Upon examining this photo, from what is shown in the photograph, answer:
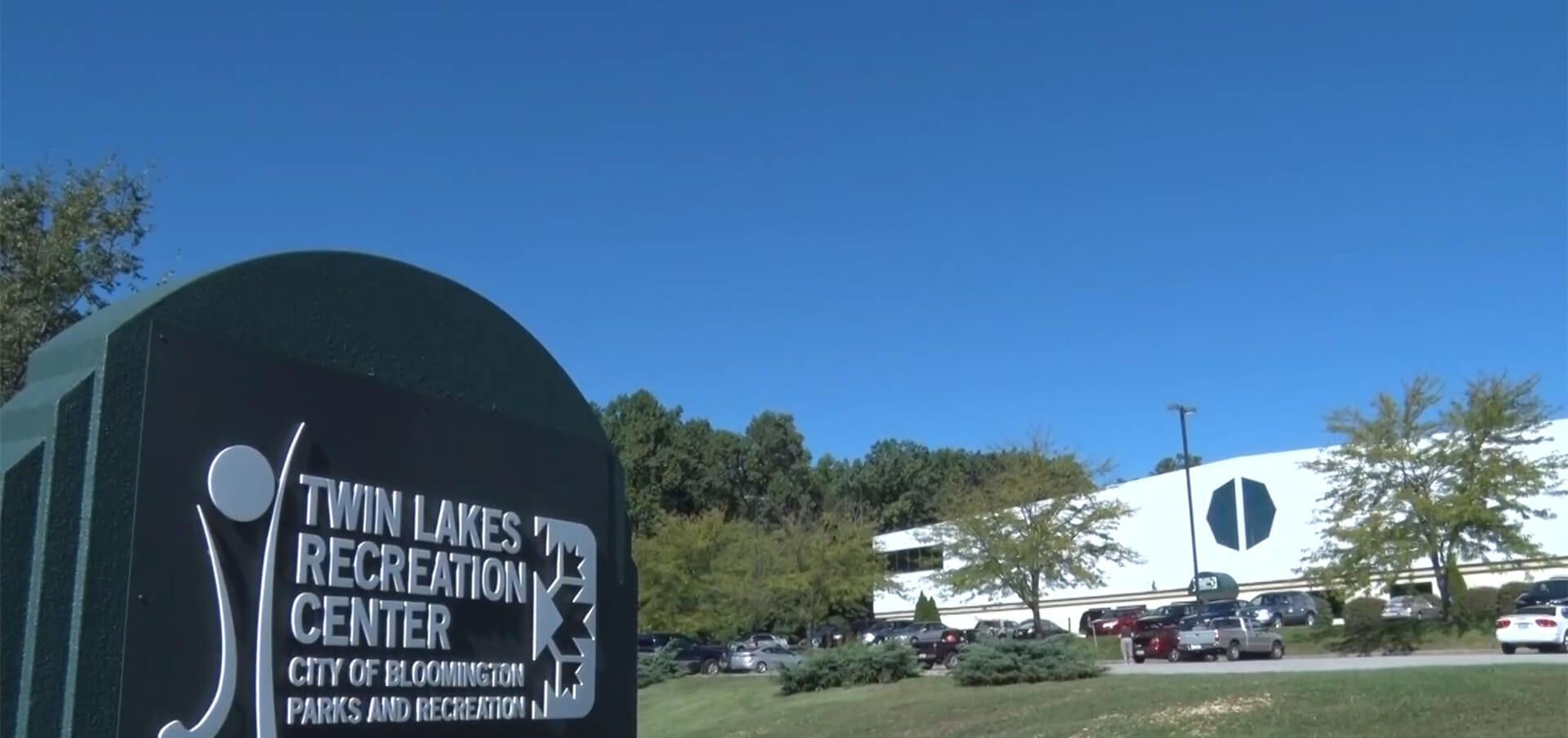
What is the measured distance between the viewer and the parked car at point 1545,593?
135ft

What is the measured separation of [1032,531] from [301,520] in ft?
151

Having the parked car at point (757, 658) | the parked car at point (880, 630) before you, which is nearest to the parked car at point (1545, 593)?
the parked car at point (880, 630)

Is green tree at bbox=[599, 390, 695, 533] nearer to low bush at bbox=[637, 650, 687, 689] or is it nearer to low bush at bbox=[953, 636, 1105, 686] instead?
low bush at bbox=[637, 650, 687, 689]

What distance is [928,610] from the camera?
7150cm

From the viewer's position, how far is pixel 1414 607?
4562 cm

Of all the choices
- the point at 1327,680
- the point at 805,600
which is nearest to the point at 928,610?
the point at 805,600

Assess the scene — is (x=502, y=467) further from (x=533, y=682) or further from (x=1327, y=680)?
(x=1327, y=680)

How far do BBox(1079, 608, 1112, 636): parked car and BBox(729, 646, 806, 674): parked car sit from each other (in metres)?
12.9

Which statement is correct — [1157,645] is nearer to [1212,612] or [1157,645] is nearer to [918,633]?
[1212,612]

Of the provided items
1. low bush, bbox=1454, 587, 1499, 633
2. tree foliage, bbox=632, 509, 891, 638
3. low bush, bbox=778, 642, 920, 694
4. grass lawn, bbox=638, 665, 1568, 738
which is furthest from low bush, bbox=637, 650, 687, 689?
low bush, bbox=1454, 587, 1499, 633

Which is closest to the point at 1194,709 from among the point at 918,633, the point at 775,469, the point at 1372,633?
the point at 1372,633

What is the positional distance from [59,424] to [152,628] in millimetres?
558

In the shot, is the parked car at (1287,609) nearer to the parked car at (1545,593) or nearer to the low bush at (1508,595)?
the low bush at (1508,595)

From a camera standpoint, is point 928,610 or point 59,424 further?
point 928,610
